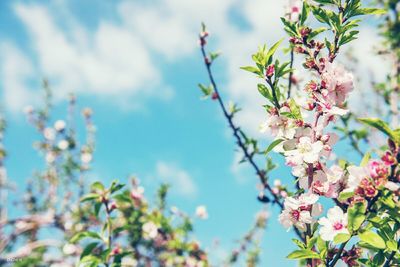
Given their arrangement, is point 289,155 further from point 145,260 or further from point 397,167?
point 145,260

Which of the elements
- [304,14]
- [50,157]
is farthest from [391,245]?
[50,157]

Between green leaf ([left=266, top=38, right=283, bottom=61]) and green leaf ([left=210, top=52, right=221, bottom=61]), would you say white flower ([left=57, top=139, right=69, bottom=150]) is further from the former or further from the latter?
green leaf ([left=266, top=38, right=283, bottom=61])

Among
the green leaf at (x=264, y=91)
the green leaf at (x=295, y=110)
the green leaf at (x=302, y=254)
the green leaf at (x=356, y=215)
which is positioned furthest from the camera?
the green leaf at (x=264, y=91)

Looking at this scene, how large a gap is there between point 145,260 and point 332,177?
4.77 metres

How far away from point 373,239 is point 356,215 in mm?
121

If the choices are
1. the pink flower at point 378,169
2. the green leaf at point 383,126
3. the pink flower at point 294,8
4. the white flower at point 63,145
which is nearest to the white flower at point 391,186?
the pink flower at point 378,169

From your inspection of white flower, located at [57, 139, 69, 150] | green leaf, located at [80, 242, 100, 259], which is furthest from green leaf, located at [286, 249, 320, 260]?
white flower, located at [57, 139, 69, 150]

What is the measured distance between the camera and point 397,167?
4.76 ft

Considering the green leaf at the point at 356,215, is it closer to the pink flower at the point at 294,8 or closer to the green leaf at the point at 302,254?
the green leaf at the point at 302,254

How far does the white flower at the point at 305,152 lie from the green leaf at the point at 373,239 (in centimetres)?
34

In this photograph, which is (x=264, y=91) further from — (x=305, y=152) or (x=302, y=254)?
(x=302, y=254)

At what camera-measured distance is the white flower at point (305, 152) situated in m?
1.63

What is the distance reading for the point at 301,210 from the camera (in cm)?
169

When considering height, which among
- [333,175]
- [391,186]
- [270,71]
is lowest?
[391,186]
